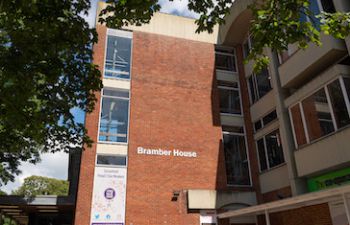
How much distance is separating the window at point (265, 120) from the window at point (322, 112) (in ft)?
6.95

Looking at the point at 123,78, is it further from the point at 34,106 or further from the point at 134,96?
the point at 34,106


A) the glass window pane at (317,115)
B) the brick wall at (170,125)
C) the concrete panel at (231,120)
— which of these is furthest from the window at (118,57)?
the glass window pane at (317,115)

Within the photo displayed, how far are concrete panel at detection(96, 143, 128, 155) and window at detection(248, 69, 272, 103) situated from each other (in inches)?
294

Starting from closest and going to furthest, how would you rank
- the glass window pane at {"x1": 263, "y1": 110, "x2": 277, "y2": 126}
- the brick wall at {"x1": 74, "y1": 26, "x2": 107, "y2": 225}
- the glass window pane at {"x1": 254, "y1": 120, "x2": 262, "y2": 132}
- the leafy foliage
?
the leafy foliage, the brick wall at {"x1": 74, "y1": 26, "x2": 107, "y2": 225}, the glass window pane at {"x1": 263, "y1": 110, "x2": 277, "y2": 126}, the glass window pane at {"x1": 254, "y1": 120, "x2": 262, "y2": 132}

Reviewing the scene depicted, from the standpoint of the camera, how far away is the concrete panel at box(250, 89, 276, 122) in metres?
15.4

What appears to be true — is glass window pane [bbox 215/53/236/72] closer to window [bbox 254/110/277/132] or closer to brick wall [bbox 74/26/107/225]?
window [bbox 254/110/277/132]

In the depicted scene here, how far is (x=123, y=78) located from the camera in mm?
16734

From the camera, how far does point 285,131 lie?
1357cm

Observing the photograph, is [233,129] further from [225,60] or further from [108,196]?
[108,196]

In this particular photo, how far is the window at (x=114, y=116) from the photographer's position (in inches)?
603

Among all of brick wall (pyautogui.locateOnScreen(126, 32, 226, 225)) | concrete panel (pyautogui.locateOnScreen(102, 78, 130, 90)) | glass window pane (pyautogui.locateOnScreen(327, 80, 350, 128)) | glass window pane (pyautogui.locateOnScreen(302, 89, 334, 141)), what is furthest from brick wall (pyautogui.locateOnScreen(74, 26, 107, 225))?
glass window pane (pyautogui.locateOnScreen(327, 80, 350, 128))

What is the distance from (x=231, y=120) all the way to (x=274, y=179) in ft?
13.7

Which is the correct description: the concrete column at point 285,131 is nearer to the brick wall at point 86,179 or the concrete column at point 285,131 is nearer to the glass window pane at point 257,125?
the glass window pane at point 257,125

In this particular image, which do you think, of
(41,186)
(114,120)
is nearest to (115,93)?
(114,120)
